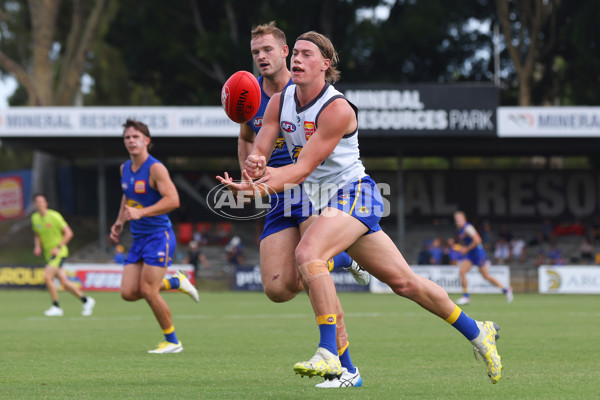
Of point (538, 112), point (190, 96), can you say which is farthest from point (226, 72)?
point (538, 112)

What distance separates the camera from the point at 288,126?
271 inches

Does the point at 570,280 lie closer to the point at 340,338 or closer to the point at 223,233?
the point at 223,233

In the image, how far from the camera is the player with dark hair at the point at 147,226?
1038cm

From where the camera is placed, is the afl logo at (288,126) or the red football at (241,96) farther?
the red football at (241,96)

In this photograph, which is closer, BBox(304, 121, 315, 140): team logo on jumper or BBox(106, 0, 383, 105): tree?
BBox(304, 121, 315, 140): team logo on jumper

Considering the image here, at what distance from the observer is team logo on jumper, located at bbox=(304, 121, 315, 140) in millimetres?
6723

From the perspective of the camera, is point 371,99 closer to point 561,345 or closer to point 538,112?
point 538,112

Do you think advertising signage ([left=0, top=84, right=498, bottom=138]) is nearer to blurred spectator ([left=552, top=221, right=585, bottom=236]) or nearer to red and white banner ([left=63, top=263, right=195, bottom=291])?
red and white banner ([left=63, top=263, right=195, bottom=291])

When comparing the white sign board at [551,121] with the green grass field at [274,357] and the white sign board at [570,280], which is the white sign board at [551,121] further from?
the green grass field at [274,357]

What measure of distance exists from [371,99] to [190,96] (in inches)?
727

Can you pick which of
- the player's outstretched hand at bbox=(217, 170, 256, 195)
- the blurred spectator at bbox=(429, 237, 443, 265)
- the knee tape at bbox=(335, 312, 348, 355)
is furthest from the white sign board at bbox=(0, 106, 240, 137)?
the player's outstretched hand at bbox=(217, 170, 256, 195)

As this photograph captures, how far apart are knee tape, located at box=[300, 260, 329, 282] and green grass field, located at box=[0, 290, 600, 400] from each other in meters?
0.87

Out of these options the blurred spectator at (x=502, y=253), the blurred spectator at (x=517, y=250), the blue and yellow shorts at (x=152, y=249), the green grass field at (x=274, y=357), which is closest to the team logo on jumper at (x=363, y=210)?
the green grass field at (x=274, y=357)

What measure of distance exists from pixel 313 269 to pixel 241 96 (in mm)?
1510
